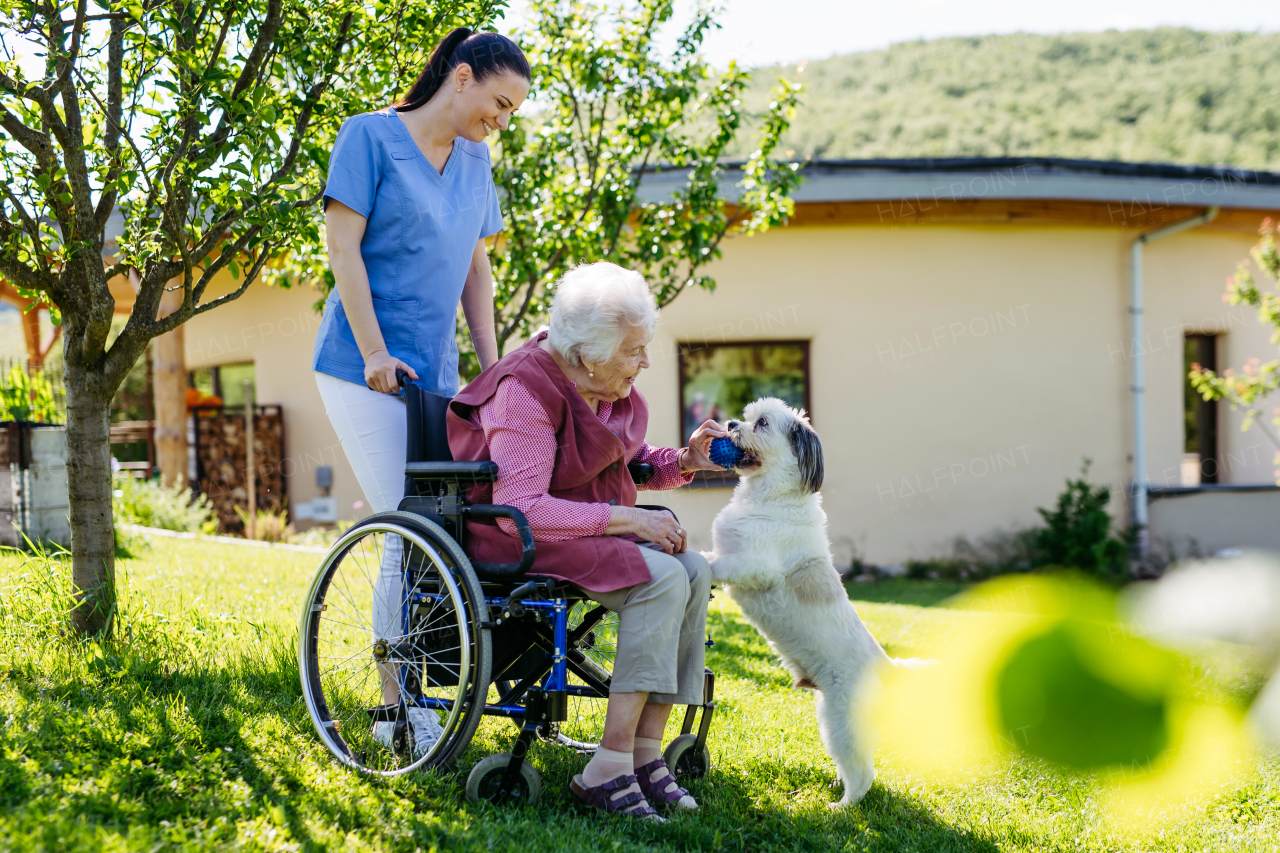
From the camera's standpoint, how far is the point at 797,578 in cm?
270

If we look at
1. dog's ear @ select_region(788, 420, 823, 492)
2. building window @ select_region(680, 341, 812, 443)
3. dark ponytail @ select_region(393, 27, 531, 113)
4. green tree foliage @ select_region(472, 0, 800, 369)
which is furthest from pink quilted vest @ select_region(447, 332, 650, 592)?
building window @ select_region(680, 341, 812, 443)

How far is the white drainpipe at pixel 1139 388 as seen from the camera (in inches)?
325

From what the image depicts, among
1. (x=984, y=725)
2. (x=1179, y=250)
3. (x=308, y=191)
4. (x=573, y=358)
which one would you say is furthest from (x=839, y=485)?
(x=573, y=358)

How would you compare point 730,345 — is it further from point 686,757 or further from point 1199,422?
point 686,757

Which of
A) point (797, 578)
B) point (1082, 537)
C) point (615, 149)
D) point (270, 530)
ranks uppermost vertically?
point (615, 149)

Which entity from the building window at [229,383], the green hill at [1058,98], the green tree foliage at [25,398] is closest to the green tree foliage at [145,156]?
the green tree foliage at [25,398]

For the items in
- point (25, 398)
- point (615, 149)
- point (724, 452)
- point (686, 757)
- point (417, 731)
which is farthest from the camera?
point (25, 398)

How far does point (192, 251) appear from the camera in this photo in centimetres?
324

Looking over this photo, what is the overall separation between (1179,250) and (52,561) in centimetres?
916

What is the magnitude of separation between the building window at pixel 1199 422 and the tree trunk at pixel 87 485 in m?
9.21

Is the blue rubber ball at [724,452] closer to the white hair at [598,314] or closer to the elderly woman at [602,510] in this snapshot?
the elderly woman at [602,510]

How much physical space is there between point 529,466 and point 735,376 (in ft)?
Result: 20.5

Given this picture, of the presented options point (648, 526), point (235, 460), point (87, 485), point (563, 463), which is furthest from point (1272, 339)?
point (235, 460)

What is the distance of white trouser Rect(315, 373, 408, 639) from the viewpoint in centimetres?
246
